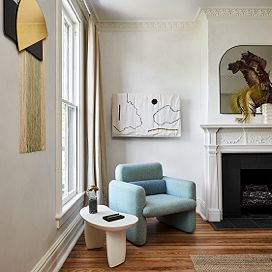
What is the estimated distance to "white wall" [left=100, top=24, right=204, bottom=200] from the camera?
172 inches

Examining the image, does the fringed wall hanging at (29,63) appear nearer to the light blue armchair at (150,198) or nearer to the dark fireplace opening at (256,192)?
the light blue armchair at (150,198)

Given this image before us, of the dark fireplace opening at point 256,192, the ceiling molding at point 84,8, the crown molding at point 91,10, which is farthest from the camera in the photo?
the dark fireplace opening at point 256,192

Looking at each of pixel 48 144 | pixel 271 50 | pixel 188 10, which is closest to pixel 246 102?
pixel 271 50

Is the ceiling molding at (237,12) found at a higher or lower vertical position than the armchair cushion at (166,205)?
higher

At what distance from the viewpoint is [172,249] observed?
9.55 ft

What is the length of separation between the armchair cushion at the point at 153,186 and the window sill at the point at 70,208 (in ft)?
2.18

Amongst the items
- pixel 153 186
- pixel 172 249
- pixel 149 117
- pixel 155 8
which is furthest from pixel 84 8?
pixel 172 249

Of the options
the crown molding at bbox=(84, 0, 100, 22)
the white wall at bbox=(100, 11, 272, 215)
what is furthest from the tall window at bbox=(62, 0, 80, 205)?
the white wall at bbox=(100, 11, 272, 215)

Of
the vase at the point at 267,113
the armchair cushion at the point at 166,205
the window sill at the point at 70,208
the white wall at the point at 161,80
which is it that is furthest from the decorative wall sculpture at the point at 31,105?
the vase at the point at 267,113

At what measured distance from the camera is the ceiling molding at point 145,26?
172 inches

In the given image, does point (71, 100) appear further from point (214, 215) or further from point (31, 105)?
point (214, 215)

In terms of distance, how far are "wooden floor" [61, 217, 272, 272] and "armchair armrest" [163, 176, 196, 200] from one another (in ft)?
1.41

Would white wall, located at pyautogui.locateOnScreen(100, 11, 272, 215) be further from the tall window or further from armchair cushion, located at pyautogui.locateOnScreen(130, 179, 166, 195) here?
the tall window

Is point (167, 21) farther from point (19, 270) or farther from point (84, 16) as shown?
point (19, 270)
